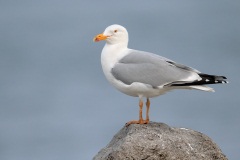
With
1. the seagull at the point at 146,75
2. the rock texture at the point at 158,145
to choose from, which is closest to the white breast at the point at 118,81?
the seagull at the point at 146,75

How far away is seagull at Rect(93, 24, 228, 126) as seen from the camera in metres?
8.33

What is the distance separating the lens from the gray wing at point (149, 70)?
332 inches

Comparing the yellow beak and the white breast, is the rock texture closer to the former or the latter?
the white breast

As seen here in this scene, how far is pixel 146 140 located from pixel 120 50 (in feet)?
5.89

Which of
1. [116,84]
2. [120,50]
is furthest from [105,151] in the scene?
[120,50]

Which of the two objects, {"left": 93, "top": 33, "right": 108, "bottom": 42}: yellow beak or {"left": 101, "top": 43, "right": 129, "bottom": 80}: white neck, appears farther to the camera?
{"left": 93, "top": 33, "right": 108, "bottom": 42}: yellow beak

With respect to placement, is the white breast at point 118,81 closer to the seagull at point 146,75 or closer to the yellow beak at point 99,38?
the seagull at point 146,75

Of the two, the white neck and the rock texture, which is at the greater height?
the white neck

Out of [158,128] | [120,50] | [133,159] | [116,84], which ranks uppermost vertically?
[120,50]

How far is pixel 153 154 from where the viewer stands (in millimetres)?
→ 7879

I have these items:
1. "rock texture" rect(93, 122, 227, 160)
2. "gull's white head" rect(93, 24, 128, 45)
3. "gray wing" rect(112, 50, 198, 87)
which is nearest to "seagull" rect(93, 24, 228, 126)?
"gray wing" rect(112, 50, 198, 87)

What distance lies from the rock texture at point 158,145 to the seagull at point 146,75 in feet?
1.18

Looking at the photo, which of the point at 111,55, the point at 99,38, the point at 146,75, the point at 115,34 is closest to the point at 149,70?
the point at 146,75

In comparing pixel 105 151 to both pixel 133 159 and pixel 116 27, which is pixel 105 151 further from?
pixel 116 27
